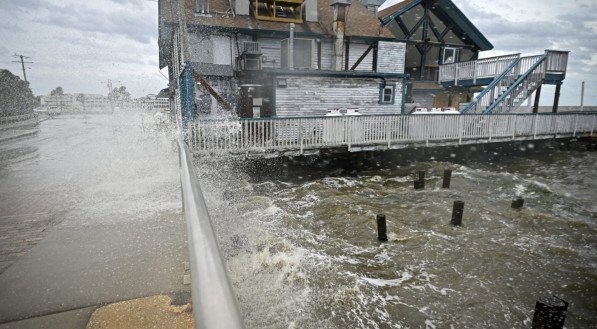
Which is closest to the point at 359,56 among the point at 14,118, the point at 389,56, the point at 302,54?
the point at 389,56

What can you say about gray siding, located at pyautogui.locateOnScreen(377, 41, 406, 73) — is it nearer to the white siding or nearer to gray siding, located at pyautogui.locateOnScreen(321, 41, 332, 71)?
the white siding

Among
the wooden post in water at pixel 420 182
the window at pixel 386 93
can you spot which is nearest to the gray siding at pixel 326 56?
the window at pixel 386 93

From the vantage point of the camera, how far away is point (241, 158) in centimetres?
1199

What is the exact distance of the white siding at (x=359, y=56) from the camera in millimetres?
22750

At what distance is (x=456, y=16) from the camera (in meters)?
27.7

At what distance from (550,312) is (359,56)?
2138 centimetres

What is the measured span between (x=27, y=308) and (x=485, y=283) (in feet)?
23.0

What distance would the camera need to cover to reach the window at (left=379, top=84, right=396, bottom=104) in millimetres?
19578

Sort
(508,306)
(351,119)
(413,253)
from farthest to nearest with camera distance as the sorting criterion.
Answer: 1. (351,119)
2. (413,253)
3. (508,306)

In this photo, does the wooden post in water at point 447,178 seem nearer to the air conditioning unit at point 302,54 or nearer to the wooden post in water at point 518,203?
the wooden post in water at point 518,203

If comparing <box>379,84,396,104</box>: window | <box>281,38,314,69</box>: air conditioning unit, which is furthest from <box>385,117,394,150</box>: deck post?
<box>281,38,314,69</box>: air conditioning unit

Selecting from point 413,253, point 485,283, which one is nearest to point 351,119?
point 413,253

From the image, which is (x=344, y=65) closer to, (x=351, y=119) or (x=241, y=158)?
(x=351, y=119)

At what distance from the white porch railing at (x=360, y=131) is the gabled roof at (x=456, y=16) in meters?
13.0
